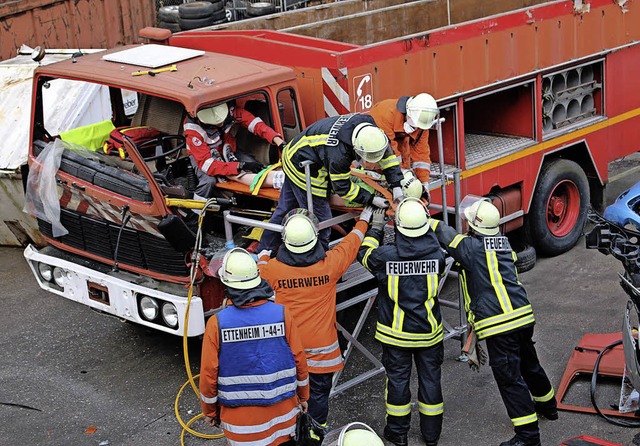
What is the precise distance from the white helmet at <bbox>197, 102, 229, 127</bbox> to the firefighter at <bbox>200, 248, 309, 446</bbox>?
1723 millimetres

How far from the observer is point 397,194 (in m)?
5.95

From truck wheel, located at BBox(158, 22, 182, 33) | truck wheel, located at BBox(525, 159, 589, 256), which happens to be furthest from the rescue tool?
truck wheel, located at BBox(158, 22, 182, 33)

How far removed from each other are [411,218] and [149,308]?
1.90m

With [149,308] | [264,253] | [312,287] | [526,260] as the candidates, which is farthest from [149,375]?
[526,260]

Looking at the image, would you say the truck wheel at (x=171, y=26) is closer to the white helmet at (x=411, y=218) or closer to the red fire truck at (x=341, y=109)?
the red fire truck at (x=341, y=109)

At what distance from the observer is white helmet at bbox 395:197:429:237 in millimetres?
5480

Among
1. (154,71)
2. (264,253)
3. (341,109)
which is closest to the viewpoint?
(264,253)

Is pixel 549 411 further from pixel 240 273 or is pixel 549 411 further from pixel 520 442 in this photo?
pixel 240 273

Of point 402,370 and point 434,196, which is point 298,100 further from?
point 402,370

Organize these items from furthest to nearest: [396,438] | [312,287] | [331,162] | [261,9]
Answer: [261,9] → [331,162] → [396,438] → [312,287]

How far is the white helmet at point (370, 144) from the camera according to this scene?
570 cm

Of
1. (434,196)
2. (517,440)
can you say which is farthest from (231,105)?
(517,440)

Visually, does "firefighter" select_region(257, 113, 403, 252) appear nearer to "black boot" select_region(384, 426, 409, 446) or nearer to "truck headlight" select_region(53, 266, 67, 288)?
"black boot" select_region(384, 426, 409, 446)

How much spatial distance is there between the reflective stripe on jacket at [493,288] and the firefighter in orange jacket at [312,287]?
27.8 inches
